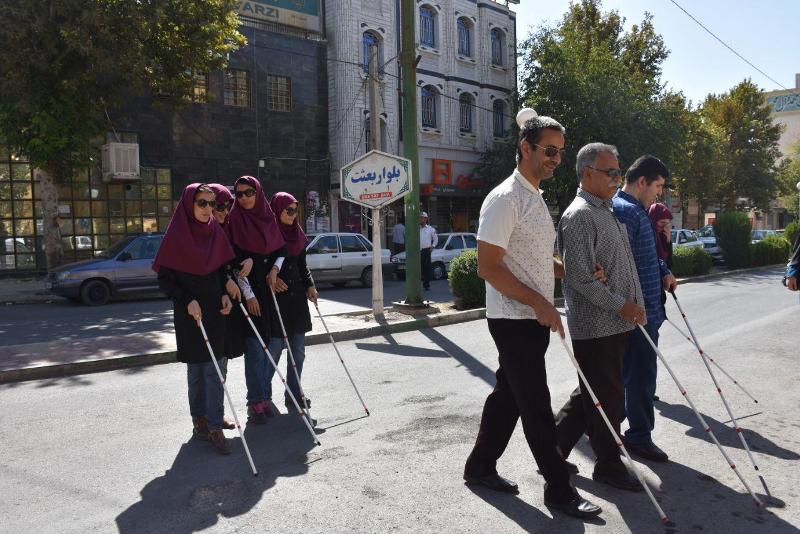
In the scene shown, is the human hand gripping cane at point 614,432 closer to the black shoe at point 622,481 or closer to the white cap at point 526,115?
the black shoe at point 622,481

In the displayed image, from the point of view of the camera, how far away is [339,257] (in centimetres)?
1834

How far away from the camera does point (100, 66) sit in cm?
1485

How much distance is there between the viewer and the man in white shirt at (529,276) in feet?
11.2

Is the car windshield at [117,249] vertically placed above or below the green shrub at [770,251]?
above

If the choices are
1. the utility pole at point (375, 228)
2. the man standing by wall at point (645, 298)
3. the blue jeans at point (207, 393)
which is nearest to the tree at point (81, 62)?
the utility pole at point (375, 228)

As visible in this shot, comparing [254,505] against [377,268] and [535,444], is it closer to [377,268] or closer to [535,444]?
A: [535,444]

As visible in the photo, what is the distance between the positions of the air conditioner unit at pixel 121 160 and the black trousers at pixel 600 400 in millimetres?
18155

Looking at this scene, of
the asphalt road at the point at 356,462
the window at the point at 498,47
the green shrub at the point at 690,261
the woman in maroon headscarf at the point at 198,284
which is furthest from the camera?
the window at the point at 498,47

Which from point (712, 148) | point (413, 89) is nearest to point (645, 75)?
point (712, 148)

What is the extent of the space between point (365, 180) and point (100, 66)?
733 cm

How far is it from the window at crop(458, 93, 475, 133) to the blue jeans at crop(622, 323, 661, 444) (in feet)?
85.4

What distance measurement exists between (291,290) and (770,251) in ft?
74.5

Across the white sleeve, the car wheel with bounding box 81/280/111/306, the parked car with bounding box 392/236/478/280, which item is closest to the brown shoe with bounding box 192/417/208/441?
the white sleeve

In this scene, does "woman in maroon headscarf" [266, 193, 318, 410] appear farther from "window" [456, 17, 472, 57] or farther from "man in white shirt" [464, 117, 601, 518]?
"window" [456, 17, 472, 57]
